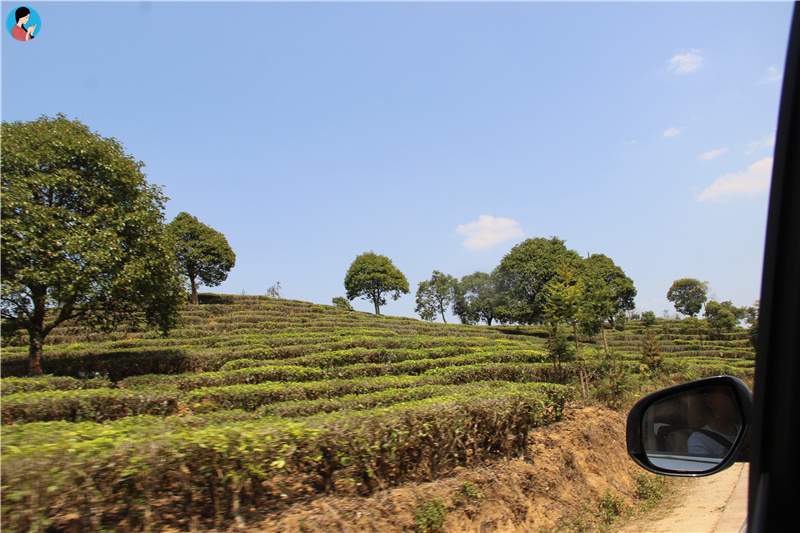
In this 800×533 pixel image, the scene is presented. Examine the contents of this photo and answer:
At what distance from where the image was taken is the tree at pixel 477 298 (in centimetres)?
6058

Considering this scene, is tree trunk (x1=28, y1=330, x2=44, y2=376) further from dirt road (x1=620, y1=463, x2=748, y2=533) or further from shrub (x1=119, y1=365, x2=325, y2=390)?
dirt road (x1=620, y1=463, x2=748, y2=533)

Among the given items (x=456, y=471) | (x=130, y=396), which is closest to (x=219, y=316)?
(x=130, y=396)

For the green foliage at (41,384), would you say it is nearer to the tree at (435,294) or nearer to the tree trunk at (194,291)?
the tree trunk at (194,291)

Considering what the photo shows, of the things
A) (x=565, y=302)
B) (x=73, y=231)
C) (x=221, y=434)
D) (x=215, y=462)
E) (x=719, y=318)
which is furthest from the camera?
(x=719, y=318)

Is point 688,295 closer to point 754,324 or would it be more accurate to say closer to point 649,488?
point 649,488

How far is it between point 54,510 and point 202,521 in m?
1.49

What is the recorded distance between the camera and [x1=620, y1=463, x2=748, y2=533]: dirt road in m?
6.69

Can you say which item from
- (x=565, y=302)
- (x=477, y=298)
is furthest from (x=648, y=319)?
(x=565, y=302)

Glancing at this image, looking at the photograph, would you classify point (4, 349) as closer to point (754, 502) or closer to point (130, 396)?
point (130, 396)

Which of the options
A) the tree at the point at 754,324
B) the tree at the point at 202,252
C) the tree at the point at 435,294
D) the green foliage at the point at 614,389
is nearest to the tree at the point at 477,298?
the tree at the point at 435,294

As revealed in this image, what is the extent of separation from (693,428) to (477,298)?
6550 cm

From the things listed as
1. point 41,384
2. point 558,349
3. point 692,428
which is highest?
point 692,428

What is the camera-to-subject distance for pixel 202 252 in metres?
40.1

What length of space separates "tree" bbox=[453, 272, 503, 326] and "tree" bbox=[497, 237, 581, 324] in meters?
4.41
